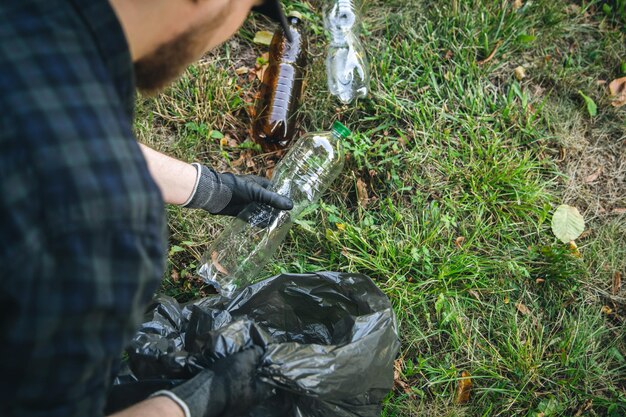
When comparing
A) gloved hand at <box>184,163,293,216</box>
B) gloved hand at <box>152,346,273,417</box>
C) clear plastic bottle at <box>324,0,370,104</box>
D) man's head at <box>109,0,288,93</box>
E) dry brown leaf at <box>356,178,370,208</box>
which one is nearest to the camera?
man's head at <box>109,0,288,93</box>

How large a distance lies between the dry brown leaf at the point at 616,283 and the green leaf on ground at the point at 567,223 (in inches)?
11.2

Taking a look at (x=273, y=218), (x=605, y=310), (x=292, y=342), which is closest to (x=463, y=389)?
(x=605, y=310)

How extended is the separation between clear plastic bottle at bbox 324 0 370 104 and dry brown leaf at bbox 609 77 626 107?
56.0 inches

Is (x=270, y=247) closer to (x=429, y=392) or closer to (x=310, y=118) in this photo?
(x=310, y=118)

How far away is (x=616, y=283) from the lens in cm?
295

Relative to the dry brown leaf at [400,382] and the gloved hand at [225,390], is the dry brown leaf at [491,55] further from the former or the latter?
the gloved hand at [225,390]

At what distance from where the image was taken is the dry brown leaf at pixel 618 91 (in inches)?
127

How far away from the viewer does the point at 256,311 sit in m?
2.49

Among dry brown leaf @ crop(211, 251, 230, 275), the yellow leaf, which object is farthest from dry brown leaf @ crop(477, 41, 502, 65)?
dry brown leaf @ crop(211, 251, 230, 275)

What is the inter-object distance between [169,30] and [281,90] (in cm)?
170

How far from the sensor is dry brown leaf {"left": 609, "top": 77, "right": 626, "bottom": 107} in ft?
10.6

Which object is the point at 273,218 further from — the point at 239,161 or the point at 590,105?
the point at 590,105

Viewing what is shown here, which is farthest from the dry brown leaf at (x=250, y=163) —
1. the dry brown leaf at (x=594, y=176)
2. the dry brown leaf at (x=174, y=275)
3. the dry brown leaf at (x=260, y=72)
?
the dry brown leaf at (x=594, y=176)

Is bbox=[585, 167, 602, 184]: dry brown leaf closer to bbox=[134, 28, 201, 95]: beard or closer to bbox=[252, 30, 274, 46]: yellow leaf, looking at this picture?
bbox=[252, 30, 274, 46]: yellow leaf
